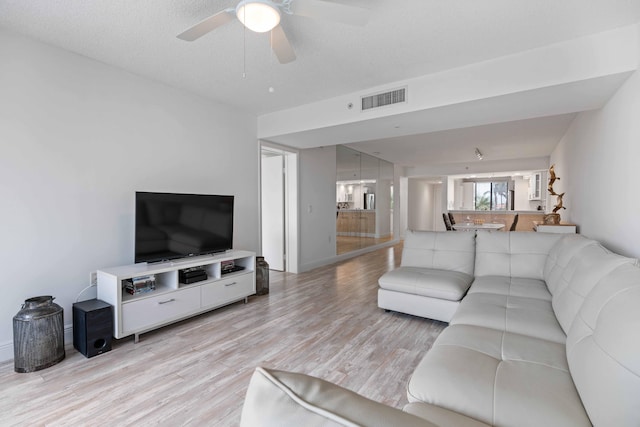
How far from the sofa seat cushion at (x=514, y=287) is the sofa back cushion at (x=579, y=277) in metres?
0.28

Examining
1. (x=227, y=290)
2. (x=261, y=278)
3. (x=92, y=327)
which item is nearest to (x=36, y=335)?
(x=92, y=327)

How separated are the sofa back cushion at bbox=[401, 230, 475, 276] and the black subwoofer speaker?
3162 mm

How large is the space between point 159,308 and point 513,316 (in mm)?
2962

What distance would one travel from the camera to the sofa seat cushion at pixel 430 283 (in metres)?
3.01

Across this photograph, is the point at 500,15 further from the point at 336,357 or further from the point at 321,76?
the point at 336,357

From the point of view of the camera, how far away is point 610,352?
40.8 inches

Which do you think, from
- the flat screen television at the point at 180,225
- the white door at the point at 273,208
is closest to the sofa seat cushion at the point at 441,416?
the flat screen television at the point at 180,225

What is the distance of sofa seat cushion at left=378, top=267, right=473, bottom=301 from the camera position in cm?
301

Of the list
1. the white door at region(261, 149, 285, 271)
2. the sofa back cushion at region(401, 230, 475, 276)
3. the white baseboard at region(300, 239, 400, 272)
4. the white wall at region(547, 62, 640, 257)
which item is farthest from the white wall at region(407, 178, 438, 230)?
the sofa back cushion at region(401, 230, 475, 276)

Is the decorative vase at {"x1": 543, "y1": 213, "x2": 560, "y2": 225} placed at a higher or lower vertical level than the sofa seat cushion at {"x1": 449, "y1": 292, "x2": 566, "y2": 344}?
higher

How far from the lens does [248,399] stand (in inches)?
16.7

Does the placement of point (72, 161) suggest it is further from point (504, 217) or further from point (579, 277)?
point (504, 217)

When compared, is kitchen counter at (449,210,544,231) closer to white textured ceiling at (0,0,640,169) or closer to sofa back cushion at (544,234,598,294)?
sofa back cushion at (544,234,598,294)

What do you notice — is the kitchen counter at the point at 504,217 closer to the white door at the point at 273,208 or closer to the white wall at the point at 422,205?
the white wall at the point at 422,205
